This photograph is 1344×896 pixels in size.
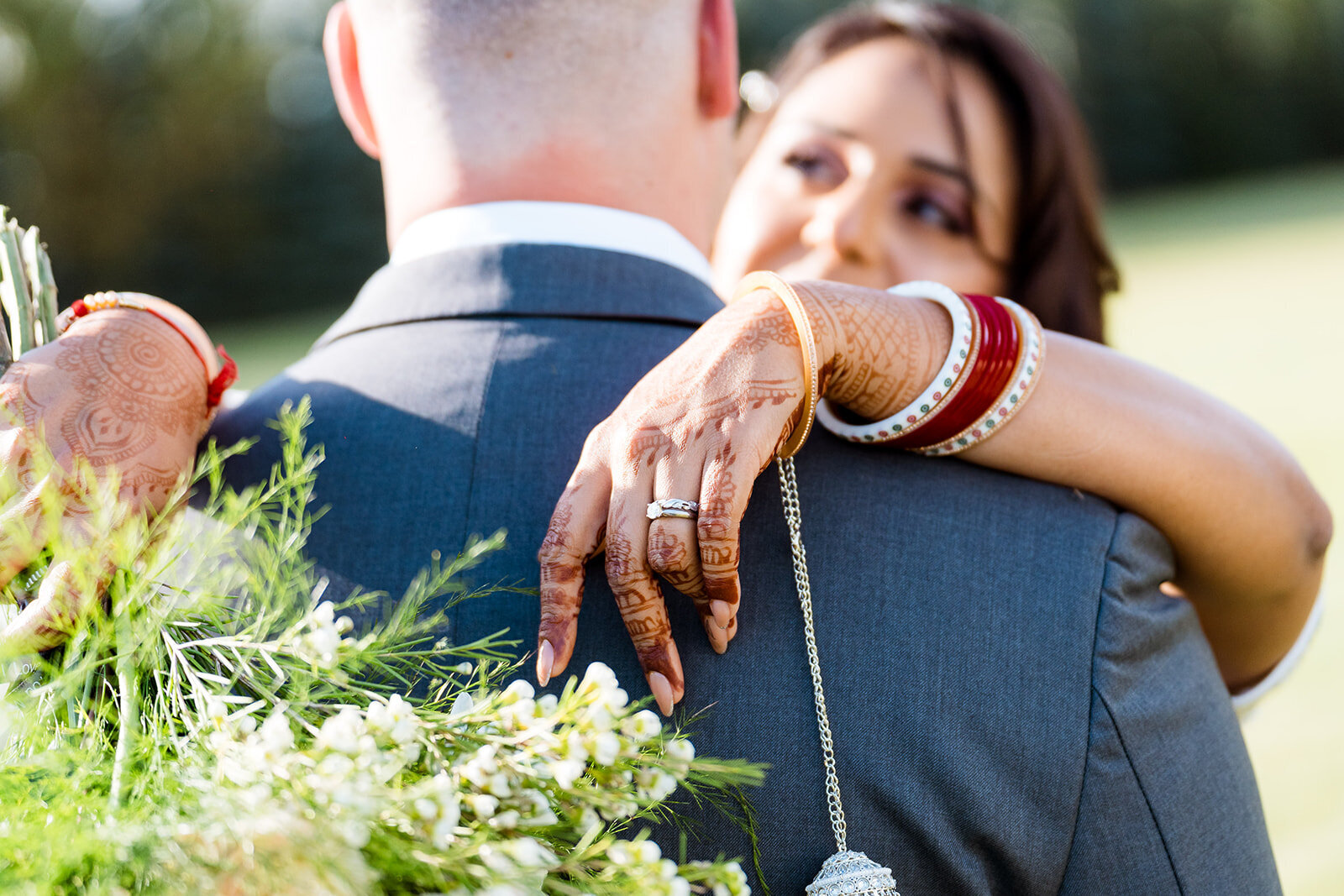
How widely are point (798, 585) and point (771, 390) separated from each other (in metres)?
0.23

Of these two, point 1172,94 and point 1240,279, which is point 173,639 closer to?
point 1240,279

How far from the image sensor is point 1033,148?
10.8 feet

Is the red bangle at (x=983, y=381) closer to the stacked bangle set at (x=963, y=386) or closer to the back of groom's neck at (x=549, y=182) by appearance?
the stacked bangle set at (x=963, y=386)

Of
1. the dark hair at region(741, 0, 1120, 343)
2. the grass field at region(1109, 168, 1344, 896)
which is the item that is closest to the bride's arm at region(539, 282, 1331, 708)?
the grass field at region(1109, 168, 1344, 896)

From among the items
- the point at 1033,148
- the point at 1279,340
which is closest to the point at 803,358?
the point at 1033,148

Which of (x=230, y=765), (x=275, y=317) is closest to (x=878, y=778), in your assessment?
(x=230, y=765)

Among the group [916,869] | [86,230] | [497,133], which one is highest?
[497,133]

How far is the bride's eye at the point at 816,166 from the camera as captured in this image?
10.7 feet

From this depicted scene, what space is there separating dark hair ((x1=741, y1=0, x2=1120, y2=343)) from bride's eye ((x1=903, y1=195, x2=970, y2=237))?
5 cm

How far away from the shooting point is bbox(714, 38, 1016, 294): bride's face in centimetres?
314

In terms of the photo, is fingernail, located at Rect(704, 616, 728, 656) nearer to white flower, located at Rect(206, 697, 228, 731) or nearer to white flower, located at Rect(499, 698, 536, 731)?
white flower, located at Rect(499, 698, 536, 731)

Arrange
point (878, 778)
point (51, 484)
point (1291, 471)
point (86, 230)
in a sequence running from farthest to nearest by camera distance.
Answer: point (86, 230)
point (1291, 471)
point (878, 778)
point (51, 484)

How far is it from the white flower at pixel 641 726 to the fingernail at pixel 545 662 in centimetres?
18

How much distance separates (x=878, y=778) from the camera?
124 centimetres
